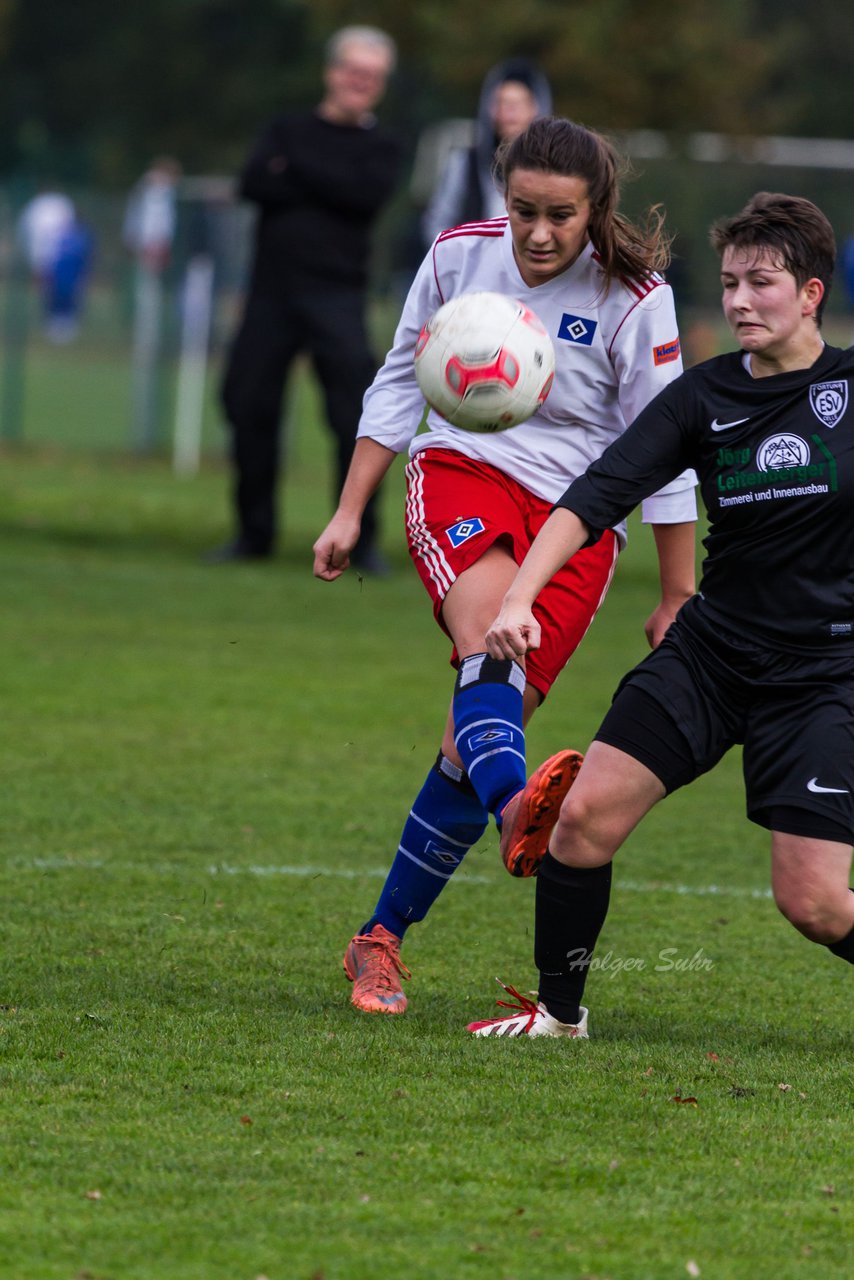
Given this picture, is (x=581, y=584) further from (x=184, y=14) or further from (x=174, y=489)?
(x=184, y=14)

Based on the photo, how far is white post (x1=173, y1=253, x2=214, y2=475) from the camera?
18438mm

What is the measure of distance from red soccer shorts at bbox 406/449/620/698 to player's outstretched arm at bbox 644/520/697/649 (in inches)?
6.3

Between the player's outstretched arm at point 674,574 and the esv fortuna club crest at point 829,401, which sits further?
the player's outstretched arm at point 674,574

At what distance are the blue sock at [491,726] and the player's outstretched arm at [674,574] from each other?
13.9 inches

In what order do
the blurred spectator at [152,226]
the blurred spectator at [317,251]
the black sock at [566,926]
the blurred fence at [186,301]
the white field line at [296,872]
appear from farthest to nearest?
the blurred spectator at [152,226] < the blurred fence at [186,301] < the blurred spectator at [317,251] < the white field line at [296,872] < the black sock at [566,926]

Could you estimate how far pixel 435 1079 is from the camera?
375 cm

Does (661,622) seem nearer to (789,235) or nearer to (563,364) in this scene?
(563,364)

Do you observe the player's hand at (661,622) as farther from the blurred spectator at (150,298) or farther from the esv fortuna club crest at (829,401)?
the blurred spectator at (150,298)

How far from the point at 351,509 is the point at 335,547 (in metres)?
0.12

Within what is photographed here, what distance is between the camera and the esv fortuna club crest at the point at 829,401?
13.0 feet

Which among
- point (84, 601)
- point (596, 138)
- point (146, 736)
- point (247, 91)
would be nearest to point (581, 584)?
point (596, 138)

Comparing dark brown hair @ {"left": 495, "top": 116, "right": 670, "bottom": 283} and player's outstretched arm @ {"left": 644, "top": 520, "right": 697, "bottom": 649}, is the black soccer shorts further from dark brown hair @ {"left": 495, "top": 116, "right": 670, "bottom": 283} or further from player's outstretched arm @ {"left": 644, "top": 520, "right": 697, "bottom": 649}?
dark brown hair @ {"left": 495, "top": 116, "right": 670, "bottom": 283}

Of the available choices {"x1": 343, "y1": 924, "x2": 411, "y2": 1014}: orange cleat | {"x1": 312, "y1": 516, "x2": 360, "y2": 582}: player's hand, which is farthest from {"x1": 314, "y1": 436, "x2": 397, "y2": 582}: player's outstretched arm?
{"x1": 343, "y1": 924, "x2": 411, "y2": 1014}: orange cleat

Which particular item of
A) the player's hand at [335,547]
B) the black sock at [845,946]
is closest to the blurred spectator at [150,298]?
the player's hand at [335,547]
